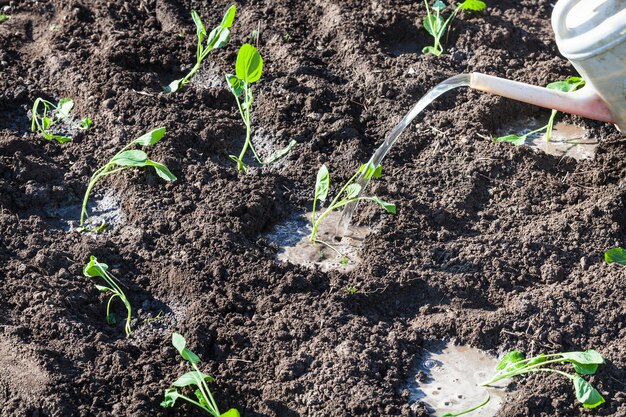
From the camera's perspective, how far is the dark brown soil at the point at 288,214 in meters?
2.74

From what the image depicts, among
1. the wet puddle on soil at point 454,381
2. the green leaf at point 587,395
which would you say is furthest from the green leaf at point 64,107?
the green leaf at point 587,395

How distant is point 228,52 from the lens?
409 centimetres

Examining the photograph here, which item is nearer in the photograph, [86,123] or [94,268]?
[94,268]

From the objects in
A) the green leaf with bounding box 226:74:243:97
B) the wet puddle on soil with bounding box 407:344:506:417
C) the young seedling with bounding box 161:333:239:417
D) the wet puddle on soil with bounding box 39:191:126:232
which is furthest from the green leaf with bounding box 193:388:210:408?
the green leaf with bounding box 226:74:243:97

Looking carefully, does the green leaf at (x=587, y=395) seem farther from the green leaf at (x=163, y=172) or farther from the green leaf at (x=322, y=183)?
the green leaf at (x=163, y=172)

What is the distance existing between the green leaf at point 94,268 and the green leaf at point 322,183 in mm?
707

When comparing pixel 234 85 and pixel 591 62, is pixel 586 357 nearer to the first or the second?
pixel 591 62

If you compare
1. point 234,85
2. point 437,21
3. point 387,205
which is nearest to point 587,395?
point 387,205

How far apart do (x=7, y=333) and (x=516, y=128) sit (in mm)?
1992

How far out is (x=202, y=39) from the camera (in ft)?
13.0

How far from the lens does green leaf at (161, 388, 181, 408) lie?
2603 millimetres

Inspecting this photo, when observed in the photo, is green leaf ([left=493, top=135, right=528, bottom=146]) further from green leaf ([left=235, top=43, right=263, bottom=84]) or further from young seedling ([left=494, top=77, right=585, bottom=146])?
green leaf ([left=235, top=43, right=263, bottom=84])

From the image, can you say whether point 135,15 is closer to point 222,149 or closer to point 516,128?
point 222,149

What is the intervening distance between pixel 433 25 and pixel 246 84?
940 mm
